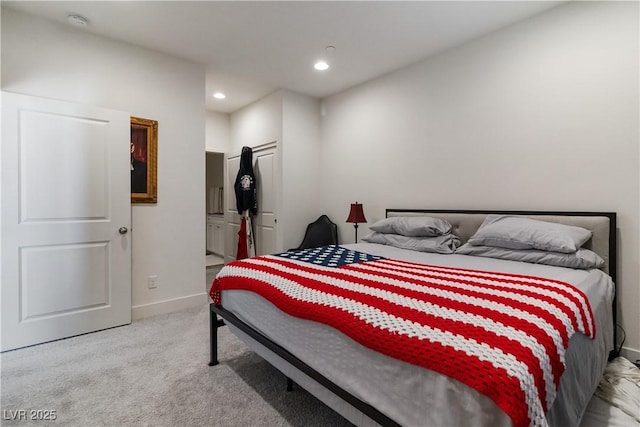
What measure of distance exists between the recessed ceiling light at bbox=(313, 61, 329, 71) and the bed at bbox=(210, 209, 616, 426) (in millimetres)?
2250

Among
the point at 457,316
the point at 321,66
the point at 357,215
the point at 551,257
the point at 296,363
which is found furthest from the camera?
the point at 357,215

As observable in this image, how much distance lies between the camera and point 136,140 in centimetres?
296

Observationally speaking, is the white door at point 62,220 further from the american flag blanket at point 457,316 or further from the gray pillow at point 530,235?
the gray pillow at point 530,235

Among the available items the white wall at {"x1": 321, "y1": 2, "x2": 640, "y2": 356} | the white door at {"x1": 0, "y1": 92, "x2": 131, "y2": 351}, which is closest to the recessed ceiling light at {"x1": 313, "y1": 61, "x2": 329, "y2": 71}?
the white wall at {"x1": 321, "y1": 2, "x2": 640, "y2": 356}

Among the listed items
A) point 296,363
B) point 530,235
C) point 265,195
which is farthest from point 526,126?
point 265,195

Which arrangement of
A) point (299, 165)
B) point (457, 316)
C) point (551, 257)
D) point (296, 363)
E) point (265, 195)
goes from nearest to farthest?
point (457, 316) < point (296, 363) < point (551, 257) < point (299, 165) < point (265, 195)

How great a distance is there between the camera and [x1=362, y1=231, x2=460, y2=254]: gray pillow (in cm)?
260

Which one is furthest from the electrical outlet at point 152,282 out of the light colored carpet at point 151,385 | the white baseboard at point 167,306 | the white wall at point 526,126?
the white wall at point 526,126

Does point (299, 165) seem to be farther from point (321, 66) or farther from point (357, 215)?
point (321, 66)

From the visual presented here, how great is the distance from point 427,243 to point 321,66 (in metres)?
2.23

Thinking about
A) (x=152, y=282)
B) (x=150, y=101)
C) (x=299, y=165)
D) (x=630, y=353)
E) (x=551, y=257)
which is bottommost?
(x=630, y=353)

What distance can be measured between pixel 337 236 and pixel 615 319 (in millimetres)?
2789

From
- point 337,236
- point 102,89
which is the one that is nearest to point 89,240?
point 102,89

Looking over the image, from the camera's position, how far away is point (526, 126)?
8.32ft
